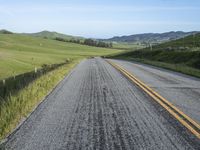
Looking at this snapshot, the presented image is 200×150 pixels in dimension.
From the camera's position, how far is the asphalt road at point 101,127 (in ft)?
21.8

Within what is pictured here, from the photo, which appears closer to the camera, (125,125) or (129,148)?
(129,148)

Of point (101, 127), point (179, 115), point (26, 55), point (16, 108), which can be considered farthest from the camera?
point (26, 55)

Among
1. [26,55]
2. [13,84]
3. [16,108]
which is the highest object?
[16,108]

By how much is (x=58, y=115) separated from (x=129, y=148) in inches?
133

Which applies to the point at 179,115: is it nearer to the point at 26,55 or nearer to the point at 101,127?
the point at 101,127

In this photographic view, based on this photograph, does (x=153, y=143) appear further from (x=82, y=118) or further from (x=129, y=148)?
(x=82, y=118)

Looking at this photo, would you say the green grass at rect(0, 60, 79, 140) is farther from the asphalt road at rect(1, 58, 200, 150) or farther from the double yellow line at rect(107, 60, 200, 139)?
the double yellow line at rect(107, 60, 200, 139)

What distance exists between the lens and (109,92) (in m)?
14.1

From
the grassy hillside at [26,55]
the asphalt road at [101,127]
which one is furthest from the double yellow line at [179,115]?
the grassy hillside at [26,55]

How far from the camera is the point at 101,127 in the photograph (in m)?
8.00

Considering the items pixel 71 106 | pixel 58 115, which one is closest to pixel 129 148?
pixel 58 115

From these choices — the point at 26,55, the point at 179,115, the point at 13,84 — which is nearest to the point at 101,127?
the point at 179,115

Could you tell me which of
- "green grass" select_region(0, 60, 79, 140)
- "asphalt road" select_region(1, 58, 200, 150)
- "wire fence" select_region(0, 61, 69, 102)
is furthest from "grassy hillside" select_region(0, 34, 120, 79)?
"asphalt road" select_region(1, 58, 200, 150)

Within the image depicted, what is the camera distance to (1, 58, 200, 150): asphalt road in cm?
666
